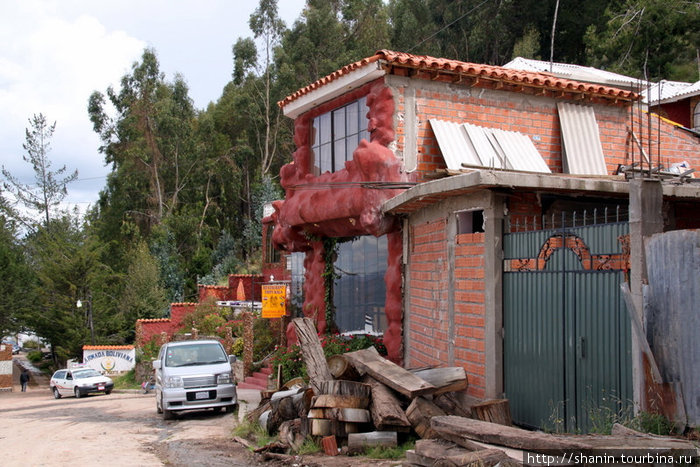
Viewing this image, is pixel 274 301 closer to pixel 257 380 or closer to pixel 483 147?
pixel 257 380

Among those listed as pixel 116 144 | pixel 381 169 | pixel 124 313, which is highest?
pixel 116 144

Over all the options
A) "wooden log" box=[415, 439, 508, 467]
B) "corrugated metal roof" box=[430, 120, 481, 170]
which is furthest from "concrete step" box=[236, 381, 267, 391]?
"wooden log" box=[415, 439, 508, 467]

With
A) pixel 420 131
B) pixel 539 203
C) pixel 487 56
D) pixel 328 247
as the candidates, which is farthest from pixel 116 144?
pixel 539 203

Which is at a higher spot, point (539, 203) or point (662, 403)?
point (539, 203)

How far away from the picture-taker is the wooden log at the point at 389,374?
27.9ft

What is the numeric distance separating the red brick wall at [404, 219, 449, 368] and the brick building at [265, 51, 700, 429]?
4cm

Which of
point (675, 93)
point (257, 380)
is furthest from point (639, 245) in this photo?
point (675, 93)

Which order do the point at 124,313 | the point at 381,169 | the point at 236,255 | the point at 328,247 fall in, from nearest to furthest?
the point at 381,169, the point at 328,247, the point at 124,313, the point at 236,255

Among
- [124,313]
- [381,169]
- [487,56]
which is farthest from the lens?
[487,56]

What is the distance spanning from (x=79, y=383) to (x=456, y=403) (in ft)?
69.0

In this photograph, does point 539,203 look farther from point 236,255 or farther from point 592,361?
point 236,255

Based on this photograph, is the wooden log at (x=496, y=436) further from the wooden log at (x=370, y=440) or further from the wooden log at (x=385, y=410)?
the wooden log at (x=370, y=440)

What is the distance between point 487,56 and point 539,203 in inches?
1407

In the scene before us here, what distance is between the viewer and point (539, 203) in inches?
379
